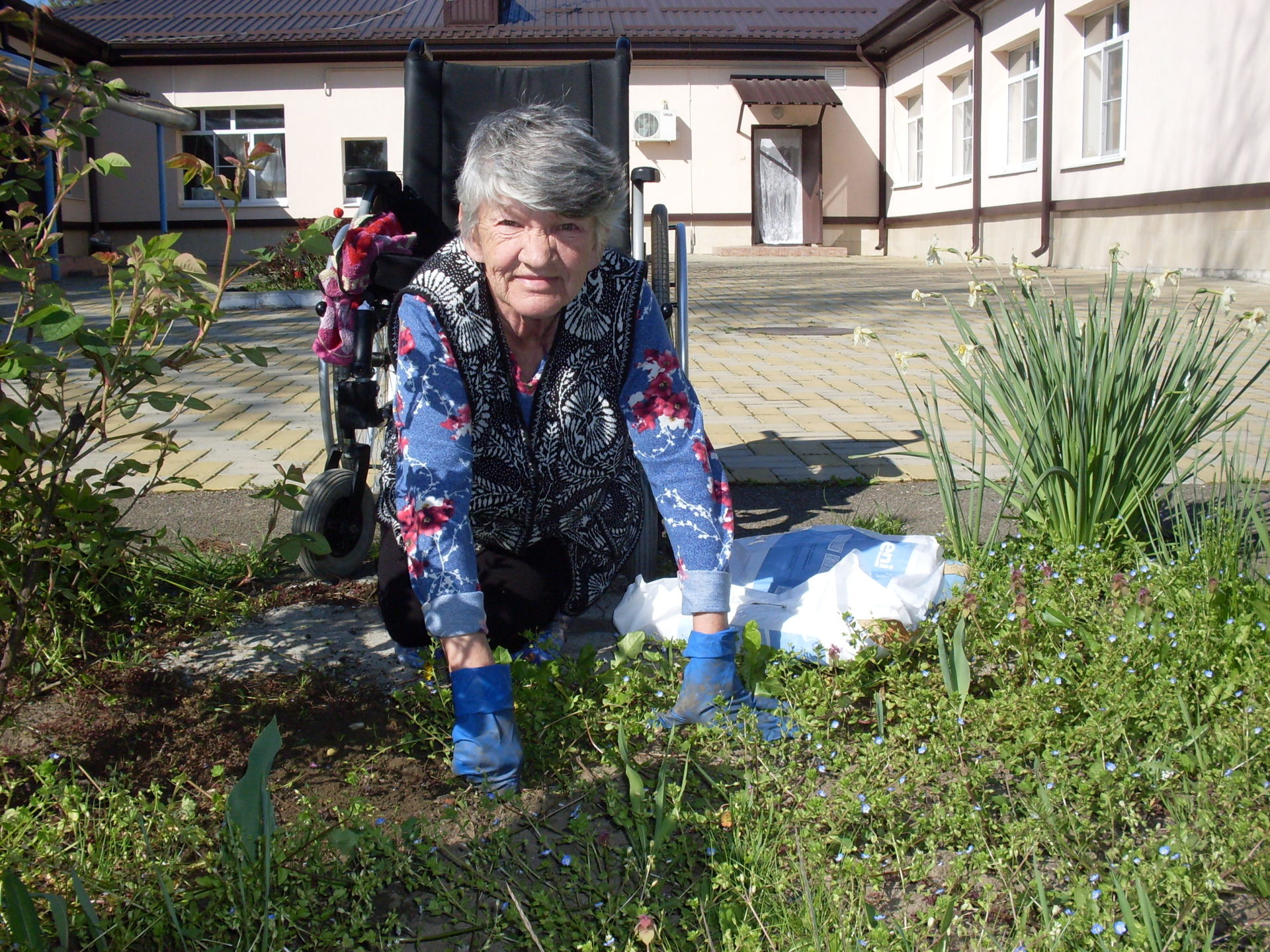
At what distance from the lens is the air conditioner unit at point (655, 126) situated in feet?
67.8

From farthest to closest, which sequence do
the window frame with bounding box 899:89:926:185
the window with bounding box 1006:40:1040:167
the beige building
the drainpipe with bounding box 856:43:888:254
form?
1. the drainpipe with bounding box 856:43:888:254
2. the window frame with bounding box 899:89:926:185
3. the beige building
4. the window with bounding box 1006:40:1040:167

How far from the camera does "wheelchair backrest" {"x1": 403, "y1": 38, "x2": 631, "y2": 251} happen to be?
3.95 m

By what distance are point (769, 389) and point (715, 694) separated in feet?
13.8

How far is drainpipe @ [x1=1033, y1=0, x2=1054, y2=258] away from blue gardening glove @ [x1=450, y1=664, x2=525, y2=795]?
1444cm

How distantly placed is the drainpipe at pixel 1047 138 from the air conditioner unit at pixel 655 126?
717 centimetres

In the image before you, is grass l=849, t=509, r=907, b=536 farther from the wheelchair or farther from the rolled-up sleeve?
the rolled-up sleeve

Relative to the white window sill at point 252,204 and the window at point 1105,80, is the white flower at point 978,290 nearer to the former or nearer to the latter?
the window at point 1105,80

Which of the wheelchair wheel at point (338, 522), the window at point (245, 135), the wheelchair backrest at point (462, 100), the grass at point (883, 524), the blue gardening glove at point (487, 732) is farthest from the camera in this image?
the window at point (245, 135)

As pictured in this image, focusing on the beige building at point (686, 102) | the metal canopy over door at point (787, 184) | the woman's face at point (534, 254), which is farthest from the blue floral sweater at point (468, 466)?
the metal canopy over door at point (787, 184)

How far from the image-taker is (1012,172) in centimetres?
1672

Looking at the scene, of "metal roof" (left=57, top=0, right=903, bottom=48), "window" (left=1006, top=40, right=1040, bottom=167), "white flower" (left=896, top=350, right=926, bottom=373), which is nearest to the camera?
"white flower" (left=896, top=350, right=926, bottom=373)

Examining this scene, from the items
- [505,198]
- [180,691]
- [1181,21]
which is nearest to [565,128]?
[505,198]

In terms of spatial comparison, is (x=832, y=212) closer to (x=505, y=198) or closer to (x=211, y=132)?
(x=211, y=132)

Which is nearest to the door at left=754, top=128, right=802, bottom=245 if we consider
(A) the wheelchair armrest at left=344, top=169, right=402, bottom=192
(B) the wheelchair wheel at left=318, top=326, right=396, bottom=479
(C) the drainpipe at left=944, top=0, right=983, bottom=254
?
(C) the drainpipe at left=944, top=0, right=983, bottom=254
